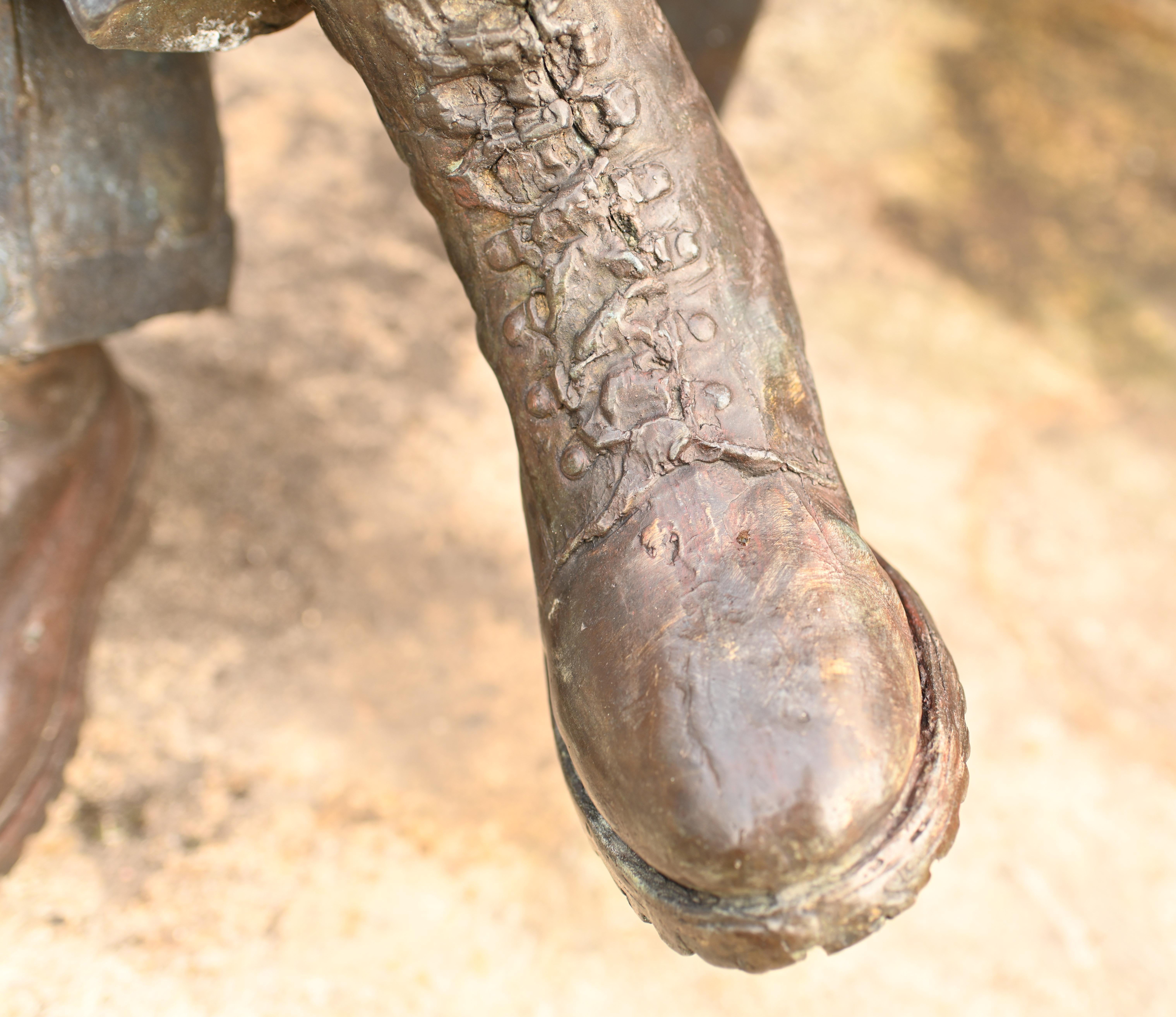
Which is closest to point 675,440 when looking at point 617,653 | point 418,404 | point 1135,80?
point 617,653

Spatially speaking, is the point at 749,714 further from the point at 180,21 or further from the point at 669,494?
the point at 180,21

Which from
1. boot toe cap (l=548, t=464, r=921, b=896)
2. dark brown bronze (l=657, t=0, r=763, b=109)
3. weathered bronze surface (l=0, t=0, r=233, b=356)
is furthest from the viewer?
dark brown bronze (l=657, t=0, r=763, b=109)

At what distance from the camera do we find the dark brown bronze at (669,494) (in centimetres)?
71

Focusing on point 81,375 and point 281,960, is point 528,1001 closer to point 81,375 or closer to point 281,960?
point 281,960

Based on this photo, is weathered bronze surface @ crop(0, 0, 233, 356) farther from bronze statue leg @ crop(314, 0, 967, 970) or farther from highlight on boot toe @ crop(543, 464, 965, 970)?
highlight on boot toe @ crop(543, 464, 965, 970)

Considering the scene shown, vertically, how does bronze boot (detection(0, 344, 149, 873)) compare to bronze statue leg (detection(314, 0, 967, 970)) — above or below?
below

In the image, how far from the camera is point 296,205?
1861mm

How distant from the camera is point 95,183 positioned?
983mm

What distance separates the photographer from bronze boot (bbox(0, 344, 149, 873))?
1.08 m

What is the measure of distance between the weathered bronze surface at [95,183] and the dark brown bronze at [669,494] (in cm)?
16

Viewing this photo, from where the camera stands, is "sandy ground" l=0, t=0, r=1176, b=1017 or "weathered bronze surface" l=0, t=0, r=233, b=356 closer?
"weathered bronze surface" l=0, t=0, r=233, b=356

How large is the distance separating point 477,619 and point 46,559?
1.72ft

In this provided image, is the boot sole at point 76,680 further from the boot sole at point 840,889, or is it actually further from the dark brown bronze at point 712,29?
the dark brown bronze at point 712,29

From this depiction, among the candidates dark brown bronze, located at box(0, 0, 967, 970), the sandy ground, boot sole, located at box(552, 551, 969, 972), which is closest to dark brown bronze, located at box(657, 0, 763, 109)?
the sandy ground
